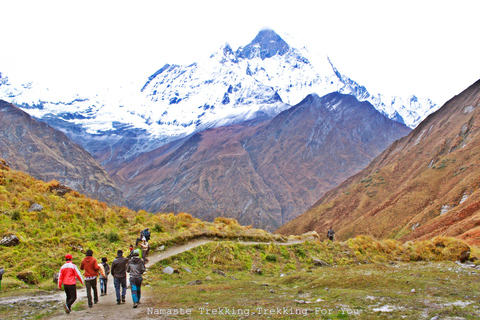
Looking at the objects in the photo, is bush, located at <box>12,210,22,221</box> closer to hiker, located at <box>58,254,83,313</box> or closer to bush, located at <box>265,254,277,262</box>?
hiker, located at <box>58,254,83,313</box>

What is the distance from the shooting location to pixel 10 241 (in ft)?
45.9

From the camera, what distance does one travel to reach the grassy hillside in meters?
A: 13.4

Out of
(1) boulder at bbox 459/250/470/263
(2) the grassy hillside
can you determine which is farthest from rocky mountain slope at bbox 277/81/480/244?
(2) the grassy hillside

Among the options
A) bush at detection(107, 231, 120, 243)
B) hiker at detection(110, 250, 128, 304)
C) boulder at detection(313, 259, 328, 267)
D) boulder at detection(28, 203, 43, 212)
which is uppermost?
boulder at detection(28, 203, 43, 212)

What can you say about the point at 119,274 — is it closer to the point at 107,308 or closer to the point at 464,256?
the point at 107,308

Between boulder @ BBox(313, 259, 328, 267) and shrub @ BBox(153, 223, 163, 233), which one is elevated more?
shrub @ BBox(153, 223, 163, 233)

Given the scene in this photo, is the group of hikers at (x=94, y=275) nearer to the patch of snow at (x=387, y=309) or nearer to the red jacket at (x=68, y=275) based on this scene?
the red jacket at (x=68, y=275)

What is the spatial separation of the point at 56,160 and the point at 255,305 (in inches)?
7407

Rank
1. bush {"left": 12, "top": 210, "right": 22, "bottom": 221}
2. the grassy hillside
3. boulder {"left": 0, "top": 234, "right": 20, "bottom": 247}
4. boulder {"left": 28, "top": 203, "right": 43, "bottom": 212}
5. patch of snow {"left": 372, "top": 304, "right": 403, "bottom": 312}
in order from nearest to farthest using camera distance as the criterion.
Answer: patch of snow {"left": 372, "top": 304, "right": 403, "bottom": 312}, the grassy hillside, boulder {"left": 0, "top": 234, "right": 20, "bottom": 247}, bush {"left": 12, "top": 210, "right": 22, "bottom": 221}, boulder {"left": 28, "top": 203, "right": 43, "bottom": 212}

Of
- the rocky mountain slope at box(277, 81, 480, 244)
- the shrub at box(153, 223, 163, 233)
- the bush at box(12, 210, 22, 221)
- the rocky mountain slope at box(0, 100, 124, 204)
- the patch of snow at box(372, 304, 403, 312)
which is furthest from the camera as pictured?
the rocky mountain slope at box(0, 100, 124, 204)

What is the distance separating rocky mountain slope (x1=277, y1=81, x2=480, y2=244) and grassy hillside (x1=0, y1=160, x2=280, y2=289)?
20.5 m

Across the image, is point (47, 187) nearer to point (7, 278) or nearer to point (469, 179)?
point (7, 278)

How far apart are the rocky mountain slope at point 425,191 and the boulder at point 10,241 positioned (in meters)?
26.8

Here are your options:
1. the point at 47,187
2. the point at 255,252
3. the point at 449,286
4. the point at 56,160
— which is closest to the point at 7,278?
A: the point at 47,187
